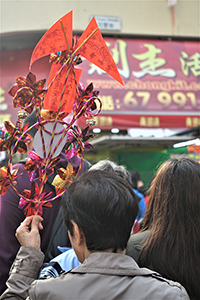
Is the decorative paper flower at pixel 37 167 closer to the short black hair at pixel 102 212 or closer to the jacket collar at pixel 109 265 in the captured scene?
the short black hair at pixel 102 212

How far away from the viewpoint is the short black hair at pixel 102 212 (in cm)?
91

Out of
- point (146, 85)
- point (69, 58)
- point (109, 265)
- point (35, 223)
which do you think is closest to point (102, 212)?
point (109, 265)

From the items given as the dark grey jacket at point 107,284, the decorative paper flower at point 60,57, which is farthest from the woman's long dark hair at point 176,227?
the decorative paper flower at point 60,57

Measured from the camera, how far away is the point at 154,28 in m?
4.56

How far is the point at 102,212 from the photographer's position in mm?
912

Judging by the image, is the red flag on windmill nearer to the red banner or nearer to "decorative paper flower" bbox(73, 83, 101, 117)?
"decorative paper flower" bbox(73, 83, 101, 117)

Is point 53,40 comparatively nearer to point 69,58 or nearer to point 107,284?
point 69,58

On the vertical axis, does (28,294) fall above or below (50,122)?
below

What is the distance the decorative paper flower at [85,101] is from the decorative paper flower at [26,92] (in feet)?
0.59

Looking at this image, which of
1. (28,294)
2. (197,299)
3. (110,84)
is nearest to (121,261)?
(28,294)

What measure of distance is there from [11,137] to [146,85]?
3358 mm

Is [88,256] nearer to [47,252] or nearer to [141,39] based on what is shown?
[47,252]

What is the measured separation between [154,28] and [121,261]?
4257 millimetres

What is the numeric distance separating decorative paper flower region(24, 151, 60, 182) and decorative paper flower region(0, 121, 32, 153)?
0.05 meters
